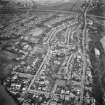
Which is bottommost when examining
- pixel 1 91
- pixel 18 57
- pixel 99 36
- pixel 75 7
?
pixel 1 91

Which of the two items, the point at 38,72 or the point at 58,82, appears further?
the point at 38,72

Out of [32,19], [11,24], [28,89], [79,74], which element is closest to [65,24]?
[32,19]

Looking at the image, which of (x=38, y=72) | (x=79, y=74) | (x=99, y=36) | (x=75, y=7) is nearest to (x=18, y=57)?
(x=38, y=72)

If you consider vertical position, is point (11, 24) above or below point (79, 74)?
above

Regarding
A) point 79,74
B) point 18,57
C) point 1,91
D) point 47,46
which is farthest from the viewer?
point 47,46

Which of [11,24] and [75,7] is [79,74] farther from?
[75,7]

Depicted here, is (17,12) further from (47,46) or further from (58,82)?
(58,82)

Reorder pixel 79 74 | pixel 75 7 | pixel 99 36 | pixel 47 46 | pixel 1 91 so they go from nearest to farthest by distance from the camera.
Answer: pixel 1 91 < pixel 79 74 < pixel 47 46 < pixel 99 36 < pixel 75 7
